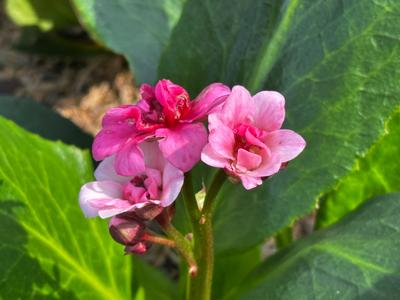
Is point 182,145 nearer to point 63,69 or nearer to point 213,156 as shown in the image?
point 213,156

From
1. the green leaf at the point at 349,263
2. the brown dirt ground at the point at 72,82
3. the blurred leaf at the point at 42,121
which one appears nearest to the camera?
the green leaf at the point at 349,263

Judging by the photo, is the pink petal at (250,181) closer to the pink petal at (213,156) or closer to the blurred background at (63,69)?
the pink petal at (213,156)

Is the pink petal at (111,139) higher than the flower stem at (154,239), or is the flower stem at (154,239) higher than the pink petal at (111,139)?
the pink petal at (111,139)

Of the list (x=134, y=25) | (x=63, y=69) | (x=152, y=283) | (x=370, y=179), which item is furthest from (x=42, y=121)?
(x=63, y=69)

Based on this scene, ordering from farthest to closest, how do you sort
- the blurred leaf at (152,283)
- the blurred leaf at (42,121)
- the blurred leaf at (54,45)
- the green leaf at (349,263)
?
1. the blurred leaf at (54,45)
2. the blurred leaf at (42,121)
3. the blurred leaf at (152,283)
4. the green leaf at (349,263)

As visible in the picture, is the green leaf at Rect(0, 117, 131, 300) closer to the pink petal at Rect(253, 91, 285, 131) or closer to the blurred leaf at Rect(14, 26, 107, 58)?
the pink petal at Rect(253, 91, 285, 131)

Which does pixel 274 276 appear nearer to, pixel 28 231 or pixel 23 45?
pixel 28 231

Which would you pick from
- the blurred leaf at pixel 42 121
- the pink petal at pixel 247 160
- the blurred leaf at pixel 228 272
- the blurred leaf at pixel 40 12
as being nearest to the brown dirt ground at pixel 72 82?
the blurred leaf at pixel 40 12
